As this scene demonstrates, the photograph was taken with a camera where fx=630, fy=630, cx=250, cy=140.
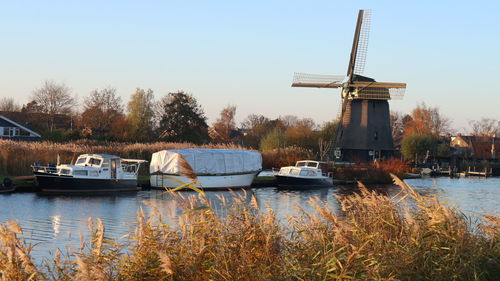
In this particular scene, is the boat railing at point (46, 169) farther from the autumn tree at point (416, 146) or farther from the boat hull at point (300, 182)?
the autumn tree at point (416, 146)

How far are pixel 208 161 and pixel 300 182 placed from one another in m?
7.11

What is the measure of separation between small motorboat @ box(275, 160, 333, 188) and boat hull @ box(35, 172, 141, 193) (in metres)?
10.2

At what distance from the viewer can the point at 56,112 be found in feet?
265

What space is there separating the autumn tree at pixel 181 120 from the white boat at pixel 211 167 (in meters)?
29.4

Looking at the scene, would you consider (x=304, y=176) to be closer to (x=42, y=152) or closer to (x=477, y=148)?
(x=42, y=152)

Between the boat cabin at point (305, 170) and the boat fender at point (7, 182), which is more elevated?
the boat cabin at point (305, 170)

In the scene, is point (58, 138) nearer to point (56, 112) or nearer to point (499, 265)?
point (56, 112)

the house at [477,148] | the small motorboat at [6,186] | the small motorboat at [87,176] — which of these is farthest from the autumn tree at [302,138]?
the house at [477,148]

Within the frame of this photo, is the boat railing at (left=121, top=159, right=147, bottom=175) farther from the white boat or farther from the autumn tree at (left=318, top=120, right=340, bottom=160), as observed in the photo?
the autumn tree at (left=318, top=120, right=340, bottom=160)

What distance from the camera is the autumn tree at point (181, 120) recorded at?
231ft

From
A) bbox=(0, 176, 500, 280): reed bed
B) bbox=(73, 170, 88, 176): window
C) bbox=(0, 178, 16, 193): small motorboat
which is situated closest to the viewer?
bbox=(0, 176, 500, 280): reed bed

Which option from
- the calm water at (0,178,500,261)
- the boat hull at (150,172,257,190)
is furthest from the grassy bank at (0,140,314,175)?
the calm water at (0,178,500,261)

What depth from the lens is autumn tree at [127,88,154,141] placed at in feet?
235

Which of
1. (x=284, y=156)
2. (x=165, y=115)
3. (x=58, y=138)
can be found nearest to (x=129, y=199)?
(x=284, y=156)
